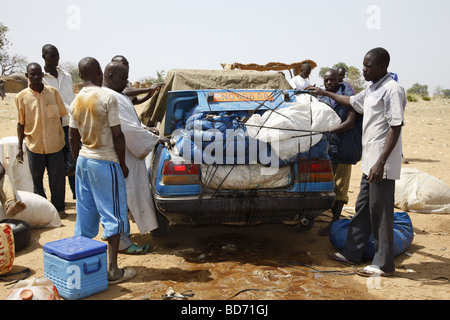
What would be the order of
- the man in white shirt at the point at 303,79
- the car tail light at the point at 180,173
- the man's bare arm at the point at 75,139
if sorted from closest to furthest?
the man's bare arm at the point at 75,139 → the car tail light at the point at 180,173 → the man in white shirt at the point at 303,79

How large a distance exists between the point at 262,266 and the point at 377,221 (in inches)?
47.1

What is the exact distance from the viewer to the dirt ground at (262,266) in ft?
11.3

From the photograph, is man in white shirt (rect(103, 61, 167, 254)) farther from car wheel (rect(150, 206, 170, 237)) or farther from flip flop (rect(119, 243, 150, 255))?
car wheel (rect(150, 206, 170, 237))

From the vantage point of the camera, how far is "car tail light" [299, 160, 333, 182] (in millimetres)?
4098

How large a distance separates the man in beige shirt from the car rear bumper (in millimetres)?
2384

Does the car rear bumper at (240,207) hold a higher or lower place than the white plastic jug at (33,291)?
higher

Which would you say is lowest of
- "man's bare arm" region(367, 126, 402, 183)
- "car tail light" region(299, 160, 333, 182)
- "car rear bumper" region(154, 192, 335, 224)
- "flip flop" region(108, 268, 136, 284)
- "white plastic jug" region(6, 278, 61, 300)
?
"flip flop" region(108, 268, 136, 284)

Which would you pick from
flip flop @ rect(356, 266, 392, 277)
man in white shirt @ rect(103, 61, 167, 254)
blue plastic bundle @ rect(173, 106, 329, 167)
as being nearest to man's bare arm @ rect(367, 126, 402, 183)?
blue plastic bundle @ rect(173, 106, 329, 167)

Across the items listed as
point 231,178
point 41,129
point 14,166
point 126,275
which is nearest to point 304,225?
point 231,178

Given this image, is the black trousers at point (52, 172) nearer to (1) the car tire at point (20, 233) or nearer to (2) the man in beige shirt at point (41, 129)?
(2) the man in beige shirt at point (41, 129)

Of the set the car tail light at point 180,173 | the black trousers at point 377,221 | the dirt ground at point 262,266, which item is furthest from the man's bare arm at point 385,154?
the car tail light at point 180,173

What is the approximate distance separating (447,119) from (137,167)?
15.9 metres

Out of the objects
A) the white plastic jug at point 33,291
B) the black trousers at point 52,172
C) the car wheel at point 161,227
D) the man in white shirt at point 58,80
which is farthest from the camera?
the man in white shirt at point 58,80

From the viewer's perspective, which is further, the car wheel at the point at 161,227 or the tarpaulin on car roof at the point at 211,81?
the tarpaulin on car roof at the point at 211,81
